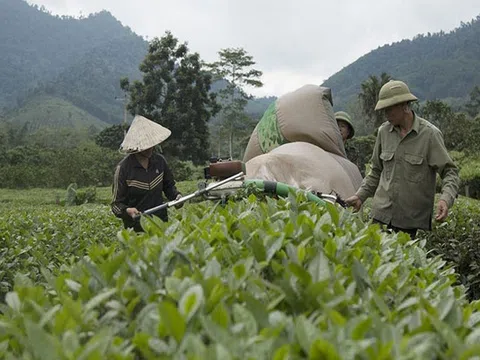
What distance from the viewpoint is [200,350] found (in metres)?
0.92

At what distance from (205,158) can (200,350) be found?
28.9 metres

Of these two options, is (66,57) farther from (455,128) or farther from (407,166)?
(407,166)

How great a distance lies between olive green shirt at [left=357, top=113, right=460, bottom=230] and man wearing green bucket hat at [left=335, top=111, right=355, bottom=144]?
2045 millimetres

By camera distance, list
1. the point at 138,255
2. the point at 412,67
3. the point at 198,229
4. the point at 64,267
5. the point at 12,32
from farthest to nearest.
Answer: the point at 12,32
the point at 412,67
the point at 198,229
the point at 64,267
the point at 138,255

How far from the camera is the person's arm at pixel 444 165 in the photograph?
3432 millimetres

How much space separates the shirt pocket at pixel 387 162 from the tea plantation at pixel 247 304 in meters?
1.49

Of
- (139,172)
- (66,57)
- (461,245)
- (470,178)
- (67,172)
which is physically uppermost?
(66,57)

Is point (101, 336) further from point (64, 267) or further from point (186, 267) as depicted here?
point (64, 267)

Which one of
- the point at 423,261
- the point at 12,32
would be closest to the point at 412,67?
the point at 12,32

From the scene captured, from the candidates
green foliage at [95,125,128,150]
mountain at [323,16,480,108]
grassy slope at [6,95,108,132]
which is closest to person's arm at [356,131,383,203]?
green foliage at [95,125,128,150]

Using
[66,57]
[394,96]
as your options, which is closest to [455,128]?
[394,96]

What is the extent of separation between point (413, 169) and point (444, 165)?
18 centimetres

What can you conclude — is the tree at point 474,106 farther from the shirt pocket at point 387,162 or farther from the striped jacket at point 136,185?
the striped jacket at point 136,185

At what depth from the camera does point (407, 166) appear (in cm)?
358
